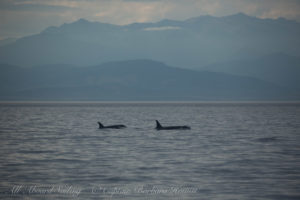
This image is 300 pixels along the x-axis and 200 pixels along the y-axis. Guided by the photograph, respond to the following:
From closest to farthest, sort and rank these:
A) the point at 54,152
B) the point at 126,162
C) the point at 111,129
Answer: the point at 126,162 < the point at 54,152 < the point at 111,129

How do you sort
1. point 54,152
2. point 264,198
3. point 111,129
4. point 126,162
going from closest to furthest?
point 264,198
point 126,162
point 54,152
point 111,129

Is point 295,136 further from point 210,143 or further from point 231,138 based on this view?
point 210,143

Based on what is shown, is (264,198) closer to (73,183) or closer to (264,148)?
(73,183)

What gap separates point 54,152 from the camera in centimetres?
3691

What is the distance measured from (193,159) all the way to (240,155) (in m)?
4.10

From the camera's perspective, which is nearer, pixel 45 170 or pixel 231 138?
pixel 45 170

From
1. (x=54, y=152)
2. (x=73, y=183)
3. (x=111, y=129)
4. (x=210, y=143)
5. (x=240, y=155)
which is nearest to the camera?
(x=73, y=183)

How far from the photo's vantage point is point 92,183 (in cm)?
2439

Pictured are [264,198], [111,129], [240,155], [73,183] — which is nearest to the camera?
[264,198]

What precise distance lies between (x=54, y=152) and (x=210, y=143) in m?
13.7

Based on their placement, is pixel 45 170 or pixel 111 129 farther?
pixel 111 129

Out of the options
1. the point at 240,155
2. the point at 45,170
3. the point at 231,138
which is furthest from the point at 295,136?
the point at 45,170

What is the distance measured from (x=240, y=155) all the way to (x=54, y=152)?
13.6 m

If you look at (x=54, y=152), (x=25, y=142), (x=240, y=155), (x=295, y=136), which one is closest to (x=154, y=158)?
(x=240, y=155)
